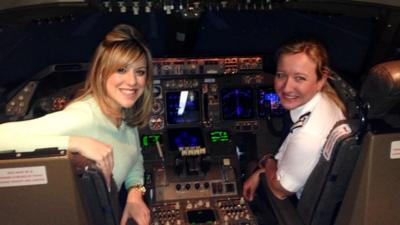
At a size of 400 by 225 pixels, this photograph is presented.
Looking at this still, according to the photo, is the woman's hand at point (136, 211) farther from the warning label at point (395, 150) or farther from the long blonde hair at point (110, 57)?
the warning label at point (395, 150)

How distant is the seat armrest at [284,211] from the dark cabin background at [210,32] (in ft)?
2.87

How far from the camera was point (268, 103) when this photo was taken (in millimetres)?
3143

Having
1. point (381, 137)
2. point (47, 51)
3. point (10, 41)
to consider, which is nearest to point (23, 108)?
point (381, 137)

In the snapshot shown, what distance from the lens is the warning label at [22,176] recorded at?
1.38 m

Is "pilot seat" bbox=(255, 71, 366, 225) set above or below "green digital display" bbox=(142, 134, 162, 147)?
above

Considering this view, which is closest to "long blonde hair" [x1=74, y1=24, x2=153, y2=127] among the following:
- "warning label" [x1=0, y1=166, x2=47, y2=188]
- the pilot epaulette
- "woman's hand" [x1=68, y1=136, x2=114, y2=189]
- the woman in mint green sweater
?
the woman in mint green sweater

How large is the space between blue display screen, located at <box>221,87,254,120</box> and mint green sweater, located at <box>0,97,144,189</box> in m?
0.91

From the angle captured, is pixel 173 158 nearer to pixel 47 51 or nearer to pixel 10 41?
pixel 47 51

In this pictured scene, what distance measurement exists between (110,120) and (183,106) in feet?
3.44

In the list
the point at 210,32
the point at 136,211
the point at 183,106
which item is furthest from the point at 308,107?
the point at 210,32

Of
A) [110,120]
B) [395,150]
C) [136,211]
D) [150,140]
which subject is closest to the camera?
[395,150]

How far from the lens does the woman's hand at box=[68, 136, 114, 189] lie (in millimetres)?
1574

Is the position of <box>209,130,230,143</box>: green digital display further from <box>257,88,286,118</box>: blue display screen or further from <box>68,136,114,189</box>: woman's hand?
<box>68,136,114,189</box>: woman's hand

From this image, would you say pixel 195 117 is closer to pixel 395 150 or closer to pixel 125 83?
pixel 125 83
